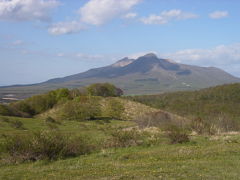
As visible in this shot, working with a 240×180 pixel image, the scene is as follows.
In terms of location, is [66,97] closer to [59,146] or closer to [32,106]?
[32,106]

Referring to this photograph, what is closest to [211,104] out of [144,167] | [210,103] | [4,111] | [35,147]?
[210,103]

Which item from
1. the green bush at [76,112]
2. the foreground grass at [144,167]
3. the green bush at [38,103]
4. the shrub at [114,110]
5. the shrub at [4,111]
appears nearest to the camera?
the foreground grass at [144,167]

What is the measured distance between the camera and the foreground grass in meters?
9.82

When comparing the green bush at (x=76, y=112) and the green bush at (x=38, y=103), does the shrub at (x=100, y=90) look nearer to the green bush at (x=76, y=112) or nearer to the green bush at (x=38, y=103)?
the green bush at (x=38, y=103)

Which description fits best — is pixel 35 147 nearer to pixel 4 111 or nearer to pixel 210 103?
pixel 4 111

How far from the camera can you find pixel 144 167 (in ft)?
37.2

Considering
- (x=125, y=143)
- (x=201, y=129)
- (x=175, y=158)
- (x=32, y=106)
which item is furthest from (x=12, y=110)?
(x=175, y=158)

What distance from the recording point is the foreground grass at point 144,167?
386 inches

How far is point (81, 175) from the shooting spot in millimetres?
10039

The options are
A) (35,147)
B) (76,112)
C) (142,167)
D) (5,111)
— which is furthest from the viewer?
(76,112)

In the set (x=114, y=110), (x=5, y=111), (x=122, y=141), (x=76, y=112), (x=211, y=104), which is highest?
(x=122, y=141)

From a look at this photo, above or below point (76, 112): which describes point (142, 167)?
above

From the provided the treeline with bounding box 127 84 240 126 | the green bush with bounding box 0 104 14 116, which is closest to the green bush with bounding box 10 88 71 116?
the green bush with bounding box 0 104 14 116

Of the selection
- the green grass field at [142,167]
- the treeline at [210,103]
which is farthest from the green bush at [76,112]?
the green grass field at [142,167]
